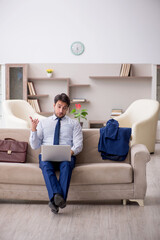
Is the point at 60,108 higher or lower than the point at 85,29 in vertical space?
lower

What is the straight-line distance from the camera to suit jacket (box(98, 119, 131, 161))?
398cm

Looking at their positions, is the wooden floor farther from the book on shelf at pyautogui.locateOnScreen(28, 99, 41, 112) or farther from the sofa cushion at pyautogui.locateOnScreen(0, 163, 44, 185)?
the book on shelf at pyautogui.locateOnScreen(28, 99, 41, 112)

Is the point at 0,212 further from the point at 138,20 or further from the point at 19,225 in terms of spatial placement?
the point at 138,20

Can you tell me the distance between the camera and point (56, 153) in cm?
359

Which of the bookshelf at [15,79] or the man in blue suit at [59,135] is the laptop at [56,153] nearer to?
the man in blue suit at [59,135]

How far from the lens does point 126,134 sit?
4.05 meters

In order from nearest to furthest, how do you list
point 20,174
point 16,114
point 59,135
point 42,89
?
point 20,174 → point 59,135 → point 16,114 → point 42,89

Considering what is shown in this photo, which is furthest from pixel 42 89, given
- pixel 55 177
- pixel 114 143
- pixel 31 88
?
pixel 55 177

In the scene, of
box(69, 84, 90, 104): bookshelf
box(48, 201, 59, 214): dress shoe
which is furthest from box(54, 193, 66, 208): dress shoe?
box(69, 84, 90, 104): bookshelf

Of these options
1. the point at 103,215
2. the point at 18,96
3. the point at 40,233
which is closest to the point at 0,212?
the point at 40,233

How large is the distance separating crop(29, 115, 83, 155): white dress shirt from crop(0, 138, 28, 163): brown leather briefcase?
190mm

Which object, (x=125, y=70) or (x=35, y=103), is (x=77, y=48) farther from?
(x=35, y=103)

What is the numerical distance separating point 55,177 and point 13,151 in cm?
69

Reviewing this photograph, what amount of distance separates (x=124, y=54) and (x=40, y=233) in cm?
577
